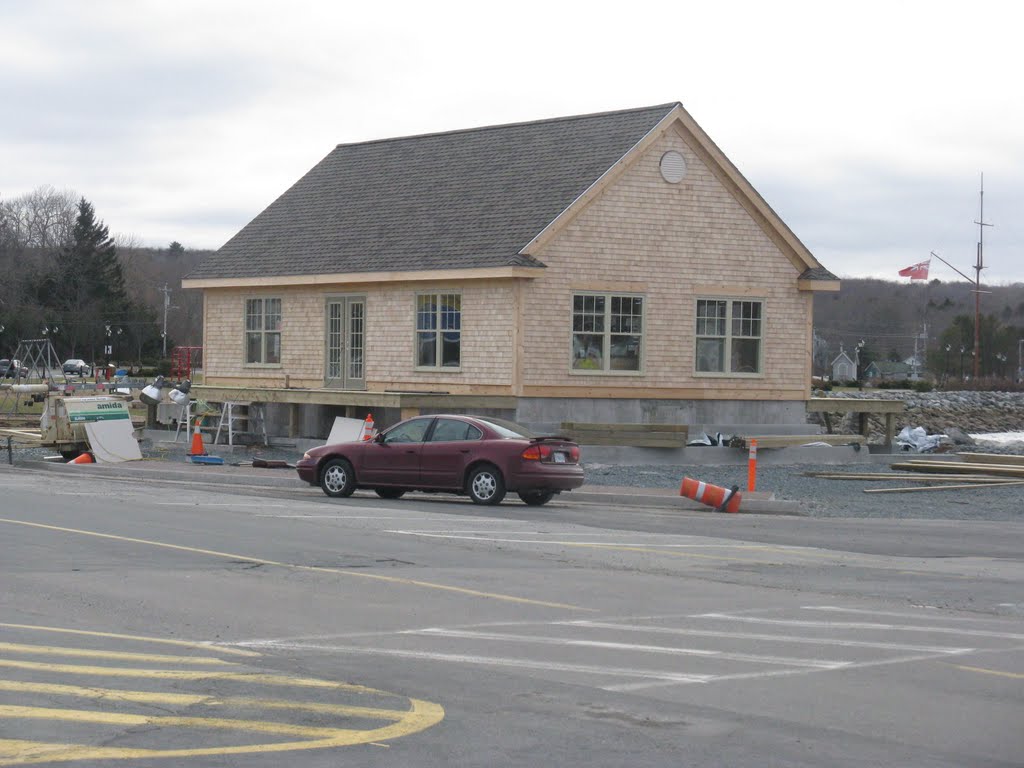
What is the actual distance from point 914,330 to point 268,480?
522ft

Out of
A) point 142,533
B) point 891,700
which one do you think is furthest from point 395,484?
point 891,700

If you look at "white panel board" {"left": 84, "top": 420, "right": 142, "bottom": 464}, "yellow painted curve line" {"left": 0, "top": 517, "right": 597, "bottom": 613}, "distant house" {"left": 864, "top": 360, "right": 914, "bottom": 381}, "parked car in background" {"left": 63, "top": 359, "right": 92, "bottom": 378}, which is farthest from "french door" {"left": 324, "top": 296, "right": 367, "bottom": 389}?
"distant house" {"left": 864, "top": 360, "right": 914, "bottom": 381}

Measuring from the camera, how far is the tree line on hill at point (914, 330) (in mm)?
124938

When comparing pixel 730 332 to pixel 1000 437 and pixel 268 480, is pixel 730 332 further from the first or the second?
pixel 1000 437

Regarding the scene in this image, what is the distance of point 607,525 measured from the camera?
19766 millimetres

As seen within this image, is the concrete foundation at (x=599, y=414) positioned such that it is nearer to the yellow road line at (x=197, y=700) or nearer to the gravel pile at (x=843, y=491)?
the gravel pile at (x=843, y=491)

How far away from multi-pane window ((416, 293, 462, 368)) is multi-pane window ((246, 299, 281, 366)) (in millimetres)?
5407

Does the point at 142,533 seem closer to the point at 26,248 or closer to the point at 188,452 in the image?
the point at 188,452

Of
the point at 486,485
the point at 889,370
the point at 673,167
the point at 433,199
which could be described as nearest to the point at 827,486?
the point at 486,485

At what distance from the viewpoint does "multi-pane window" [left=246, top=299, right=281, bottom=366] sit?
36.8m

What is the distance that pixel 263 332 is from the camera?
37094 millimetres

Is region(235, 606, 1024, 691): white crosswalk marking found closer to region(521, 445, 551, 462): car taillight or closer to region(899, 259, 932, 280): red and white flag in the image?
region(521, 445, 551, 462): car taillight

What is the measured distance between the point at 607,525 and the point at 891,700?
1135cm

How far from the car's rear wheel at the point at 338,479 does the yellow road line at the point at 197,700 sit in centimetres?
1506
